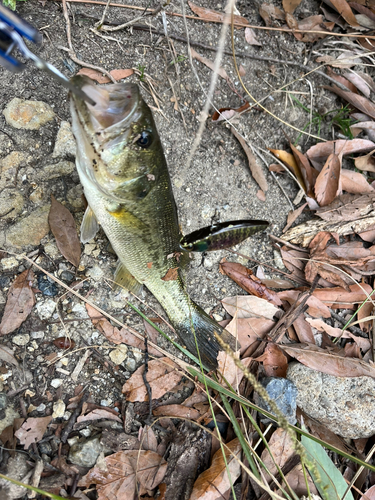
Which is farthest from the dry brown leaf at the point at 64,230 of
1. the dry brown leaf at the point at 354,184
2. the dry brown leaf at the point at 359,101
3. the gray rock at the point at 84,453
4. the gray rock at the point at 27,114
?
the dry brown leaf at the point at 359,101

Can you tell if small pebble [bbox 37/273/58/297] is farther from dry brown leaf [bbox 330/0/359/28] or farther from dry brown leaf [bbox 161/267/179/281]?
dry brown leaf [bbox 330/0/359/28]

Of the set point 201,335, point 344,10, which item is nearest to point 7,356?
point 201,335

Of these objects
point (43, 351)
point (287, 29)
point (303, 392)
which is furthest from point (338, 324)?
point (287, 29)

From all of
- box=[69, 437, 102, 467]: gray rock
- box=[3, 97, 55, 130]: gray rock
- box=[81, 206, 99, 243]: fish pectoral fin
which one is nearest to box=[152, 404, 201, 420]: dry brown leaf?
box=[69, 437, 102, 467]: gray rock

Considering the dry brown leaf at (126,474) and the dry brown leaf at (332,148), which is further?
the dry brown leaf at (332,148)

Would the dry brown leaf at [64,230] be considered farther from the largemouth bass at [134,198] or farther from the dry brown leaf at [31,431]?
the dry brown leaf at [31,431]
